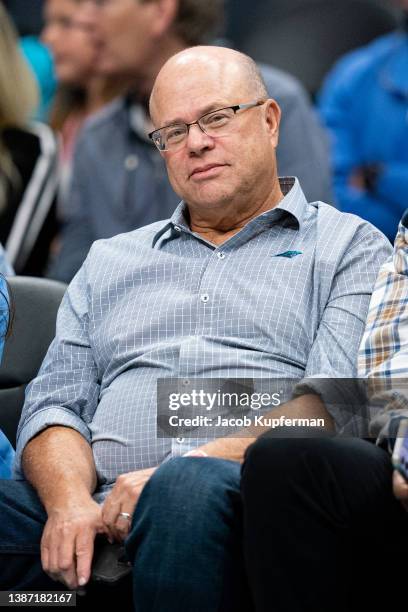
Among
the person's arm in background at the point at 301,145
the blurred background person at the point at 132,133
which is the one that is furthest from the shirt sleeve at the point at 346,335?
the blurred background person at the point at 132,133

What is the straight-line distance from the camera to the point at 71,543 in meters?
2.24

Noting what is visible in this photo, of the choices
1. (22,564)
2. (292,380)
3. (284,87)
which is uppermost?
(284,87)

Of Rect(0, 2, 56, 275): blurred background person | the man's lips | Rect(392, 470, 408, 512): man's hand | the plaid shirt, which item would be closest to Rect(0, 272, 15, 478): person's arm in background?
the man's lips

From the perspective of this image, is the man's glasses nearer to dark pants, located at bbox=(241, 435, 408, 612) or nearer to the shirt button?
dark pants, located at bbox=(241, 435, 408, 612)

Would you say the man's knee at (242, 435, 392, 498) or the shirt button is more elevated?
the shirt button

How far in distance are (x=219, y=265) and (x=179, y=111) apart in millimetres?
333

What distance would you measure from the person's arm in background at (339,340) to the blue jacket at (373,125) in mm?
1483

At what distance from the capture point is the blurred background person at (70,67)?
4.77m

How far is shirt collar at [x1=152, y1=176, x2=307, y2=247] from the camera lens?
8.43ft

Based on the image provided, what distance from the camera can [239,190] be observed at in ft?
8.54

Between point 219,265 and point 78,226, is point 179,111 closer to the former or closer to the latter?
point 219,265

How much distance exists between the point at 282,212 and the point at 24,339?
66 centimetres

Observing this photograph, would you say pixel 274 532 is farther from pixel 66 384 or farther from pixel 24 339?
pixel 24 339

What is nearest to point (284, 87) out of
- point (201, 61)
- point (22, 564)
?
point (201, 61)
